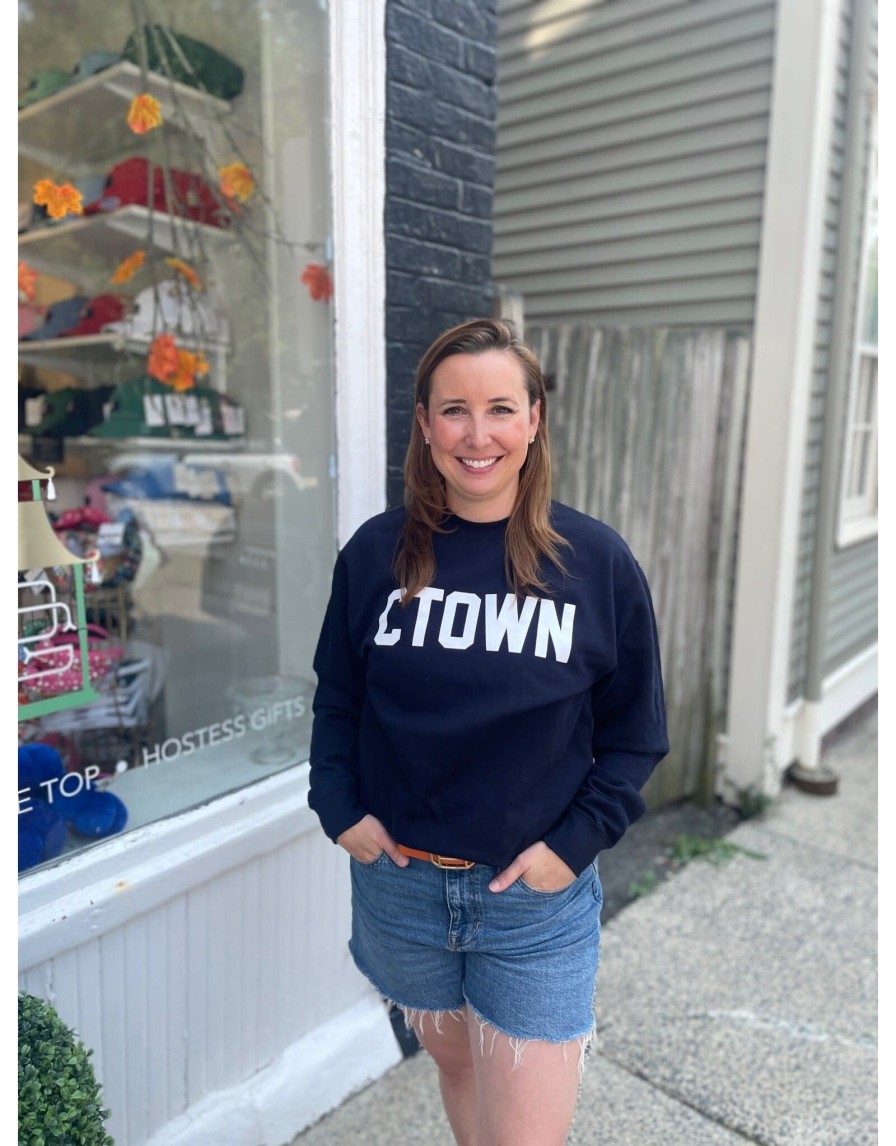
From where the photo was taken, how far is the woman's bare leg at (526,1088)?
142 cm

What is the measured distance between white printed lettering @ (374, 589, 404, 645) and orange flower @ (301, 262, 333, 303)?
1051 millimetres

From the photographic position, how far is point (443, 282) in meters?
2.32

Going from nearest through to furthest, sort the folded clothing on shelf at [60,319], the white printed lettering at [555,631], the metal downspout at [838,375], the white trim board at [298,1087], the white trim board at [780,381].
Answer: the white printed lettering at [555,631] < the white trim board at [298,1087] < the folded clothing on shelf at [60,319] < the white trim board at [780,381] < the metal downspout at [838,375]

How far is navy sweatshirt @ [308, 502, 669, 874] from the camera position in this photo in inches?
55.1

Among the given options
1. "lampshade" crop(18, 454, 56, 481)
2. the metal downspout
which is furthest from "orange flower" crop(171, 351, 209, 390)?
the metal downspout

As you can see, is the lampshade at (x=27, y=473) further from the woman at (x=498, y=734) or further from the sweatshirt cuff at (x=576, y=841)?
the sweatshirt cuff at (x=576, y=841)

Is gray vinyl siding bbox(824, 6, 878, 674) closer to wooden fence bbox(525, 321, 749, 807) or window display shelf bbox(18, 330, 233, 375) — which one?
wooden fence bbox(525, 321, 749, 807)

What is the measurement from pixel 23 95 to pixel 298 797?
2.68 meters

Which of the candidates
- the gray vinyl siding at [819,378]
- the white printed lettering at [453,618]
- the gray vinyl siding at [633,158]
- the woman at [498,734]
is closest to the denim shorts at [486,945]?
the woman at [498,734]

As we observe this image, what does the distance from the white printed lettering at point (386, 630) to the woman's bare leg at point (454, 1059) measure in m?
0.66

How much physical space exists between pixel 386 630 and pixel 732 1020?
1.87 m

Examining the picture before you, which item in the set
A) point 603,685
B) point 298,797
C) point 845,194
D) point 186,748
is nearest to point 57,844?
point 186,748

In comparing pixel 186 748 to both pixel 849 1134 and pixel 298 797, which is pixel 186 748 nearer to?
pixel 298 797

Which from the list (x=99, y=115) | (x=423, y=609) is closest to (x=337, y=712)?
(x=423, y=609)
